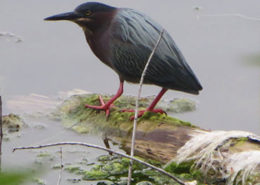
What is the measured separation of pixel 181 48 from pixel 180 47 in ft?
0.07

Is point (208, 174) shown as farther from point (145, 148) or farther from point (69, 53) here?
point (69, 53)

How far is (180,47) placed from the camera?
20.5 feet

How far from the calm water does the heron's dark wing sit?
0.95 m

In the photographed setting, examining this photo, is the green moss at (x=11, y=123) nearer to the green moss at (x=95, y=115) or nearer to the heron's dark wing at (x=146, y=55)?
the green moss at (x=95, y=115)

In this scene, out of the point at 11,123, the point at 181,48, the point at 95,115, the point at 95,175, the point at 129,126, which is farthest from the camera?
the point at 181,48

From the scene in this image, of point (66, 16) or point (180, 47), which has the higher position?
point (66, 16)

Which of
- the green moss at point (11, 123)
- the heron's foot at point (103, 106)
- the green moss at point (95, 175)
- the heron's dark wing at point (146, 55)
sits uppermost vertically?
the heron's dark wing at point (146, 55)

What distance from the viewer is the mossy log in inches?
130

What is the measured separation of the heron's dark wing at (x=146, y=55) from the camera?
407cm

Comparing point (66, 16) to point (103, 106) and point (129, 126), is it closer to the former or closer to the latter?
point (103, 106)

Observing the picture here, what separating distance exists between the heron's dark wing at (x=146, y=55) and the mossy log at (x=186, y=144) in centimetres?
28

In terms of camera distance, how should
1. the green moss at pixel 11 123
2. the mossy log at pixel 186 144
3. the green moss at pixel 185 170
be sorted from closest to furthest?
1. the mossy log at pixel 186 144
2. the green moss at pixel 185 170
3. the green moss at pixel 11 123

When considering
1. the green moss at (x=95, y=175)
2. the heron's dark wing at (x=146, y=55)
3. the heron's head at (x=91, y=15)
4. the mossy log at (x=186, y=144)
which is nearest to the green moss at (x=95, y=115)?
the mossy log at (x=186, y=144)

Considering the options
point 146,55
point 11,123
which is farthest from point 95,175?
point 11,123
